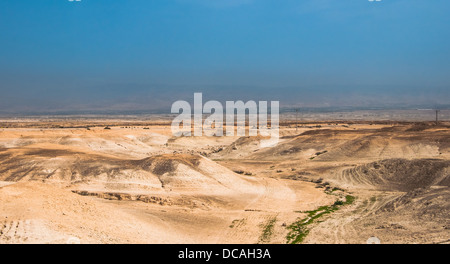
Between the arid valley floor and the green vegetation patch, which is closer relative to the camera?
the arid valley floor

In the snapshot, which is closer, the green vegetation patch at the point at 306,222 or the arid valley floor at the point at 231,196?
the arid valley floor at the point at 231,196

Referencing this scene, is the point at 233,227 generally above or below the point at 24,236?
below

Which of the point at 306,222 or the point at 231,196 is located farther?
the point at 231,196
